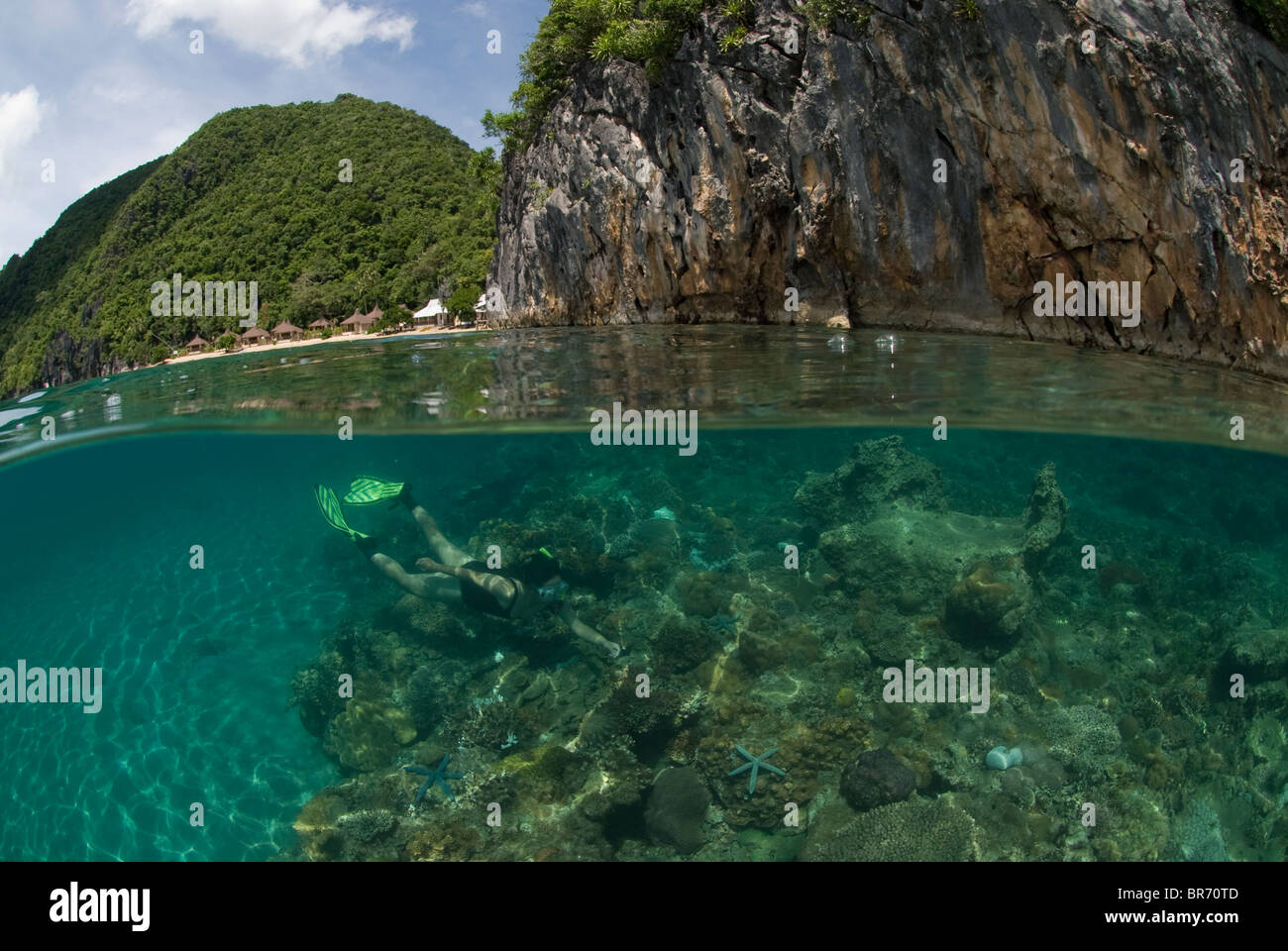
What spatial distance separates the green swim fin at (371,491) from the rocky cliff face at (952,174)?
1011cm

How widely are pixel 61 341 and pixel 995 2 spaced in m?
75.6

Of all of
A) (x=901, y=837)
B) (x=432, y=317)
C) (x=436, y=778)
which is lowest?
(x=901, y=837)

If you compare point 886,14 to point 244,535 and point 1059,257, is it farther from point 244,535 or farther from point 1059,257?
point 244,535

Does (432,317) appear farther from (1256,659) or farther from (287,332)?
(1256,659)

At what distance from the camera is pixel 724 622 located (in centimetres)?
1065

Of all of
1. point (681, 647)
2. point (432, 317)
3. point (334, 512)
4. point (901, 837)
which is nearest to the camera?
point (901, 837)

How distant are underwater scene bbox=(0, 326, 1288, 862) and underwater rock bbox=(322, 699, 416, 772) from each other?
0.04 meters

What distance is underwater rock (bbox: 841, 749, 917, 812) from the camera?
8.27 m

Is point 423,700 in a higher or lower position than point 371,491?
lower

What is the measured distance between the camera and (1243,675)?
10.3m

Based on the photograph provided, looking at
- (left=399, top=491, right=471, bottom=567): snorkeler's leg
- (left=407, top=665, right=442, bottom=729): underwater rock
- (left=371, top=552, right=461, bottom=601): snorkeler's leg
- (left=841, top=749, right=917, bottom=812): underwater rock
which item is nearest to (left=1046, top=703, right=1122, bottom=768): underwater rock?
(left=841, top=749, right=917, bottom=812): underwater rock

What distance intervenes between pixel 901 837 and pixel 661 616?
4.31 meters

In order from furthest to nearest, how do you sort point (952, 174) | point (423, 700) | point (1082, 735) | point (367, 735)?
point (952, 174) < point (423, 700) < point (1082, 735) < point (367, 735)

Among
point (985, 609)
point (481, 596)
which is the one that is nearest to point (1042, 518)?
point (985, 609)
